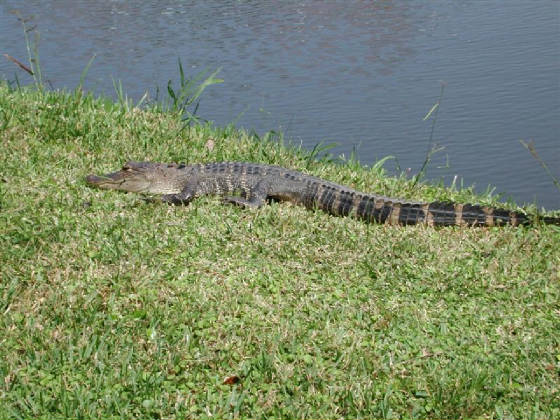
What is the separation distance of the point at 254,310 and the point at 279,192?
2.09 meters

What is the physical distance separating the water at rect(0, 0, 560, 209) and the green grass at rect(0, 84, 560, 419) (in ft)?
8.76

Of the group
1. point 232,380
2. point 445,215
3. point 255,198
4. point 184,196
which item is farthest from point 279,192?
point 232,380

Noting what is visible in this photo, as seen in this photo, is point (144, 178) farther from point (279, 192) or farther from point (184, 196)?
point (279, 192)

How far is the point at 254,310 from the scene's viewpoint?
4.36m

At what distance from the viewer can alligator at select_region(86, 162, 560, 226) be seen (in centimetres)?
586

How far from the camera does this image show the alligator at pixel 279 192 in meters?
5.86

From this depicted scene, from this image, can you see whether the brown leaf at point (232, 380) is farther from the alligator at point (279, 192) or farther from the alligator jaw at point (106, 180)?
the alligator jaw at point (106, 180)

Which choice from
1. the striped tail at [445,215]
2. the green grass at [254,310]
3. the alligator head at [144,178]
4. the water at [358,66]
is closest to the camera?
the green grass at [254,310]

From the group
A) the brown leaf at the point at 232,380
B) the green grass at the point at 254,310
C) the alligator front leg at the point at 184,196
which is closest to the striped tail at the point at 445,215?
the green grass at the point at 254,310

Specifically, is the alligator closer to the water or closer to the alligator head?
the alligator head

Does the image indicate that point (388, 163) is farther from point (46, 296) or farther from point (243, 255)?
point (46, 296)

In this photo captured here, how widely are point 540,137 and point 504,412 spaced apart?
5.40m

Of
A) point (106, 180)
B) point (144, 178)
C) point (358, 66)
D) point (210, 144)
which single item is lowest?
point (358, 66)

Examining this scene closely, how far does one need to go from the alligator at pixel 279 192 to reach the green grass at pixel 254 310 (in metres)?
0.16
